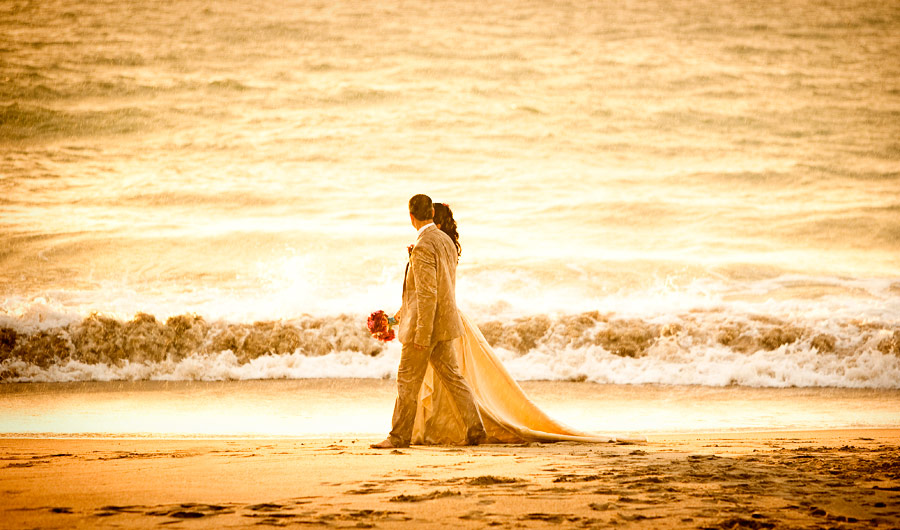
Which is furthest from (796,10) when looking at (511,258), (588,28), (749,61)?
(511,258)

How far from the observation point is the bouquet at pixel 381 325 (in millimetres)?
6707

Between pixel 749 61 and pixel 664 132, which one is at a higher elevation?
pixel 749 61

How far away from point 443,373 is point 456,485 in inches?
72.4

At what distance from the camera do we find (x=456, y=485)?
479 centimetres

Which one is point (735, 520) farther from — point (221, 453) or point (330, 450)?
point (221, 453)

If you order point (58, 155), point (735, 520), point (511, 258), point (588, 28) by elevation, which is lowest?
point (735, 520)

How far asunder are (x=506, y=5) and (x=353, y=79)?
26.6 ft

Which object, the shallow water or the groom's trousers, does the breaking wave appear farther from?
the groom's trousers

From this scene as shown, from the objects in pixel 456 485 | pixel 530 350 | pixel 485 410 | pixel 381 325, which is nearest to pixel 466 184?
pixel 530 350

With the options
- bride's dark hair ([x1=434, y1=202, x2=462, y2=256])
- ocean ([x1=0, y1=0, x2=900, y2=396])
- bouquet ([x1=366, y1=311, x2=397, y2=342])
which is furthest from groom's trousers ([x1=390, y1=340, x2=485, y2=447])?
ocean ([x1=0, y1=0, x2=900, y2=396])

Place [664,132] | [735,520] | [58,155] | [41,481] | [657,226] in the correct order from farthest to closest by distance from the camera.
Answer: [664,132], [58,155], [657,226], [41,481], [735,520]

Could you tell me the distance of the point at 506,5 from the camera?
118ft

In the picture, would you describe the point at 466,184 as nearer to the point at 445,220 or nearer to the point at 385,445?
the point at 445,220

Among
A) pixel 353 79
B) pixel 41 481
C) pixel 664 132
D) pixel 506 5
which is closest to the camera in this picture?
pixel 41 481
